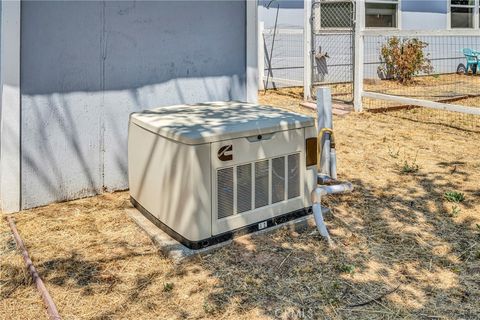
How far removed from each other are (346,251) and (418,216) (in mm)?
789

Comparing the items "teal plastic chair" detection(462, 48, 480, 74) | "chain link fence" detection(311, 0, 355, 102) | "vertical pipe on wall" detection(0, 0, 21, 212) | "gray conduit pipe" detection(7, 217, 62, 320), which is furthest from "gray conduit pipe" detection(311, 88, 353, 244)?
"teal plastic chair" detection(462, 48, 480, 74)

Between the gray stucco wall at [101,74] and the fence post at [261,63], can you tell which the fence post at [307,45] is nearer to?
the fence post at [261,63]

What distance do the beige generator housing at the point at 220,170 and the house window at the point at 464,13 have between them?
1066 centimetres

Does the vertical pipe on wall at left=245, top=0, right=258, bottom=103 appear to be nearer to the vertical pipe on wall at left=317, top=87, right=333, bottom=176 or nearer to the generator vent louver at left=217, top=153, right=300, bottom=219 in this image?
the vertical pipe on wall at left=317, top=87, right=333, bottom=176

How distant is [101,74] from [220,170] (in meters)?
1.55

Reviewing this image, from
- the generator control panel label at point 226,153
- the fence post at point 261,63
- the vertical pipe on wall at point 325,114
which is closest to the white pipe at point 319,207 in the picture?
the vertical pipe on wall at point 325,114

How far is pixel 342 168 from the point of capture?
4.30 metres

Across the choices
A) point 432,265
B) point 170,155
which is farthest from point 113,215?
point 432,265

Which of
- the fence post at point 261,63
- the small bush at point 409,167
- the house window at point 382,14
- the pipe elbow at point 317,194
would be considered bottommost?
the pipe elbow at point 317,194

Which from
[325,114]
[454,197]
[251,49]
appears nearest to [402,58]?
[251,49]

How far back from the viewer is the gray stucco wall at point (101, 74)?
3.28 metres

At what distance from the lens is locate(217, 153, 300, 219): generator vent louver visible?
2586mm

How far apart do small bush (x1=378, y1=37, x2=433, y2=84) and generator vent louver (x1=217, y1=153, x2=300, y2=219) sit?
25.7 feet

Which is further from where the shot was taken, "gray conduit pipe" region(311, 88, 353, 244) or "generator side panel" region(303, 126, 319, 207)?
"gray conduit pipe" region(311, 88, 353, 244)
